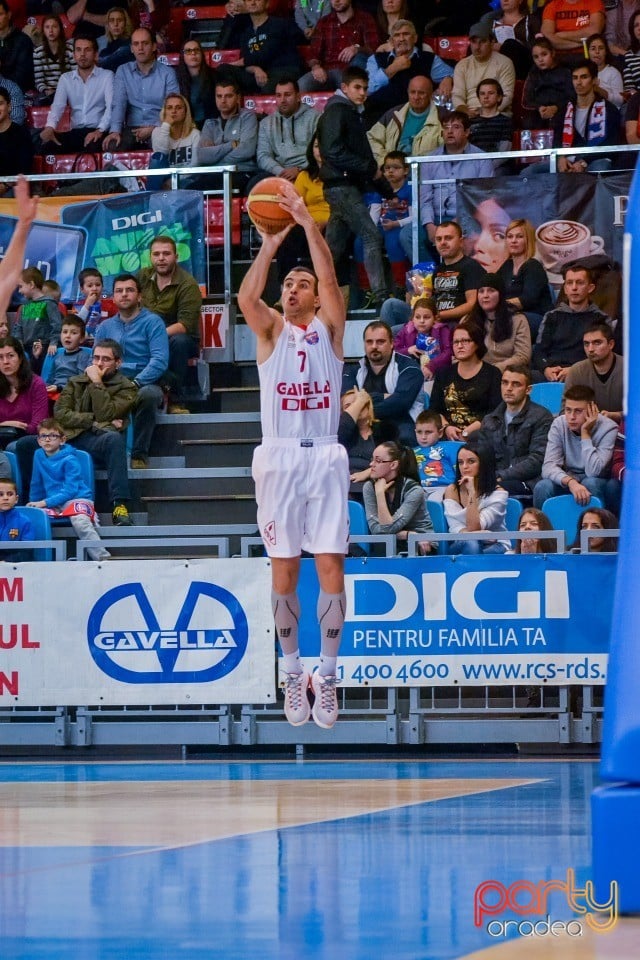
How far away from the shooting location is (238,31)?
2008 centimetres

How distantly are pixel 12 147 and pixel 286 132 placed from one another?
3.73 m

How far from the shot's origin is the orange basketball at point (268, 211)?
9086 millimetres

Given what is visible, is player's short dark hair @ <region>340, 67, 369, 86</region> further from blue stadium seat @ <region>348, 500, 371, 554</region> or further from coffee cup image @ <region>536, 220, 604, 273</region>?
blue stadium seat @ <region>348, 500, 371, 554</region>

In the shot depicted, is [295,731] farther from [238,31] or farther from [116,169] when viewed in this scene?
[238,31]

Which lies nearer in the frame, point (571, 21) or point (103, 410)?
point (103, 410)

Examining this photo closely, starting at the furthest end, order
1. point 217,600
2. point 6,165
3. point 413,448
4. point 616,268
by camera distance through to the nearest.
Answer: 1. point 6,165
2. point 616,268
3. point 413,448
4. point 217,600

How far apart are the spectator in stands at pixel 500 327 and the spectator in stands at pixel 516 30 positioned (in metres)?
4.20

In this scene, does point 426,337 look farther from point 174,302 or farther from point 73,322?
point 73,322

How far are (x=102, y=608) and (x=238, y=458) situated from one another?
12.2ft

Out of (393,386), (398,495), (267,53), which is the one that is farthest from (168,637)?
(267,53)

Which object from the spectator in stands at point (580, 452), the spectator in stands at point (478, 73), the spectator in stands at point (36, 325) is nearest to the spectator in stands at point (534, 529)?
the spectator in stands at point (580, 452)

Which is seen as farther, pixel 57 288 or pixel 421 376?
pixel 57 288

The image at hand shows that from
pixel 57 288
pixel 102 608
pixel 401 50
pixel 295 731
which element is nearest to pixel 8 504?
pixel 102 608

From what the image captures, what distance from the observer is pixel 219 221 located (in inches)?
712
